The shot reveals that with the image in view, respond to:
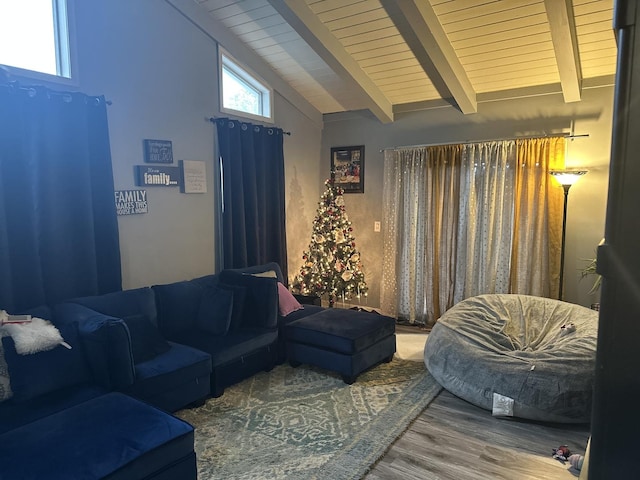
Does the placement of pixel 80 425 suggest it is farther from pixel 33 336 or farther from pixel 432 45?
pixel 432 45

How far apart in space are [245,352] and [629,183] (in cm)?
345

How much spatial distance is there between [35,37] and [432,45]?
3131mm

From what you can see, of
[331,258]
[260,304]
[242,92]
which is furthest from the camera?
[331,258]

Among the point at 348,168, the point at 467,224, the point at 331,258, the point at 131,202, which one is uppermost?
the point at 348,168

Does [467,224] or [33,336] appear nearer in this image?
[33,336]

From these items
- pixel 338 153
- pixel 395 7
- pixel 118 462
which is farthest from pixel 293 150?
pixel 118 462

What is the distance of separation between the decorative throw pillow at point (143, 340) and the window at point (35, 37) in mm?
1915

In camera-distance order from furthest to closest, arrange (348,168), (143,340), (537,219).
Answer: (348,168) < (537,219) < (143,340)

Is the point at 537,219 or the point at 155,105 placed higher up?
the point at 155,105

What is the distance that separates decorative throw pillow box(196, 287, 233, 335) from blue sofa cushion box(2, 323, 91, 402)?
1094mm

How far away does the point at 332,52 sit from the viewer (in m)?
4.23

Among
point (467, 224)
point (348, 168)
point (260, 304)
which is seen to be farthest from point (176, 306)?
point (467, 224)

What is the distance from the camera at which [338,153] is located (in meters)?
6.01

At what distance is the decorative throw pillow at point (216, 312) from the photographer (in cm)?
375
